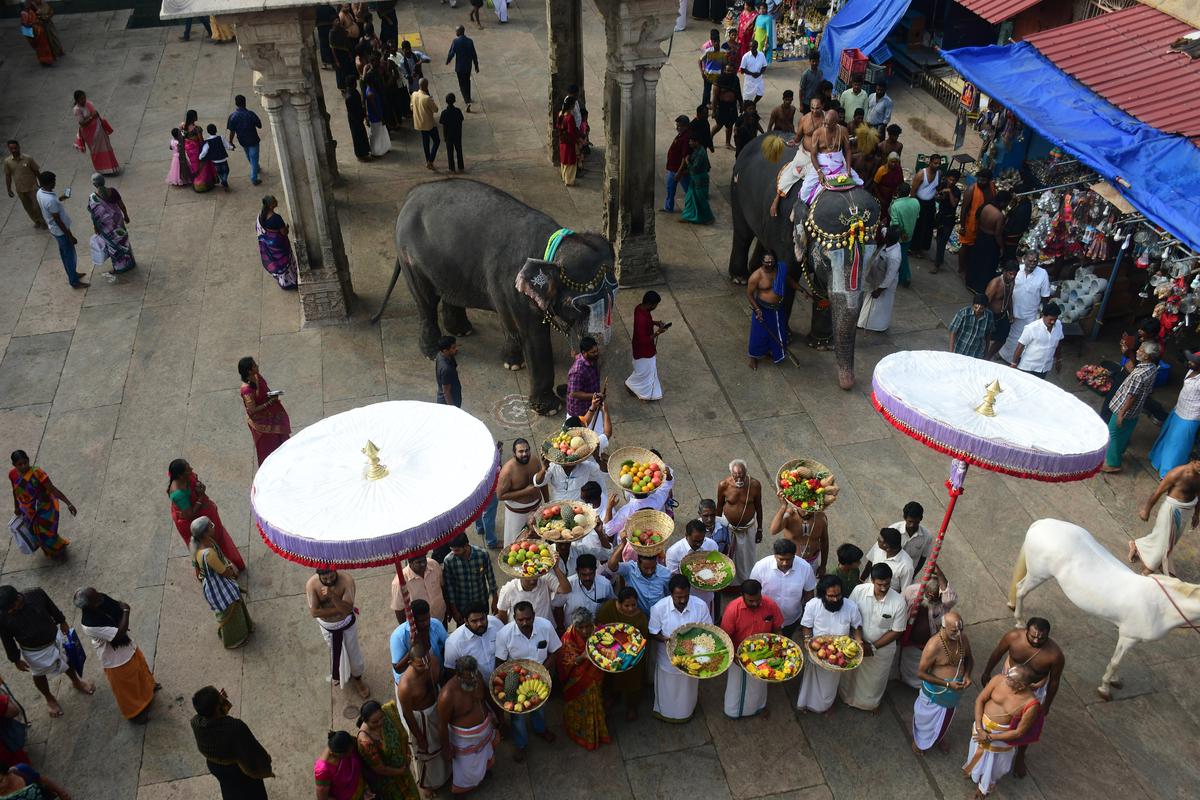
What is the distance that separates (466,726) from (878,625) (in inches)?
117

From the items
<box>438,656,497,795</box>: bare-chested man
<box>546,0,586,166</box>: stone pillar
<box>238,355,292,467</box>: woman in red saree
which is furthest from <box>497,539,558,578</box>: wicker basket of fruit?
<box>546,0,586,166</box>: stone pillar

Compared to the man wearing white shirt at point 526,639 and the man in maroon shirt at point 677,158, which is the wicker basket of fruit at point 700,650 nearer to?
the man wearing white shirt at point 526,639

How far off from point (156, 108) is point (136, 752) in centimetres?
1347

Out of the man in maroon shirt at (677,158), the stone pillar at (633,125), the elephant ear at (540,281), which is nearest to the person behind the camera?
the elephant ear at (540,281)

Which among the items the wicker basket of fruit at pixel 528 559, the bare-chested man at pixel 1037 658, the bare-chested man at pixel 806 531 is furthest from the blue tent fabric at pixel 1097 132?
the wicker basket of fruit at pixel 528 559

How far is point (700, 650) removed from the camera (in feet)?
23.4

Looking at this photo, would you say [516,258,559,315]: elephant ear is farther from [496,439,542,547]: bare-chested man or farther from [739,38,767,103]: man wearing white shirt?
[739,38,767,103]: man wearing white shirt

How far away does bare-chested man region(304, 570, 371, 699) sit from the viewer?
24.1 ft

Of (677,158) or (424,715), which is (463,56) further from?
(424,715)

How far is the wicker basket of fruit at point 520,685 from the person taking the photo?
6.79m

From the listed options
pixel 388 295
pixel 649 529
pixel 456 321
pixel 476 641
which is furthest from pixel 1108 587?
pixel 388 295

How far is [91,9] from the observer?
72.1 feet

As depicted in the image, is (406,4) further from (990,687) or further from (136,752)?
(990,687)

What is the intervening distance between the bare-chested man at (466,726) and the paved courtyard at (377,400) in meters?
0.30
